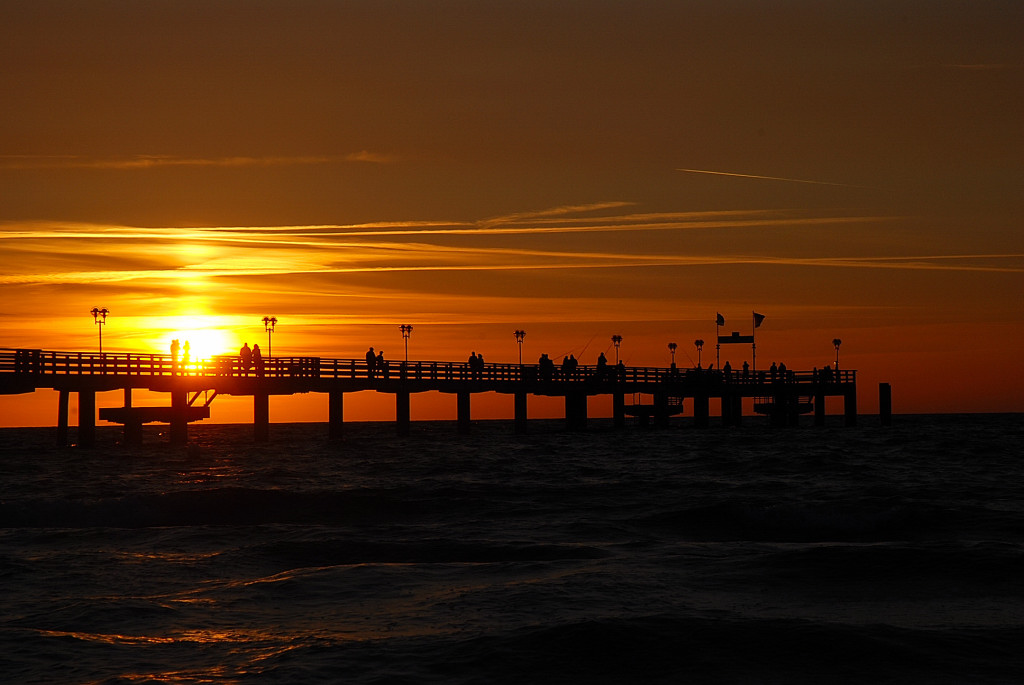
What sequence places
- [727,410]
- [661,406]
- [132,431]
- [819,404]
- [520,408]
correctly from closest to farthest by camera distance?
[132,431] → [520,408] → [661,406] → [727,410] → [819,404]

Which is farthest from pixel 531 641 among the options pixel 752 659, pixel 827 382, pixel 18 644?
pixel 827 382

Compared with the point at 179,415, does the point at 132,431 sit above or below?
below

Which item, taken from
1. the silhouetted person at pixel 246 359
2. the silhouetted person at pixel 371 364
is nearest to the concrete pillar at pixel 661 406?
the silhouetted person at pixel 371 364

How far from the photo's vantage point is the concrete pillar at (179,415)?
53.2 m

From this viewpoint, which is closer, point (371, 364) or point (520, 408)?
point (371, 364)

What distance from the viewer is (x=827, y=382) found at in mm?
83438

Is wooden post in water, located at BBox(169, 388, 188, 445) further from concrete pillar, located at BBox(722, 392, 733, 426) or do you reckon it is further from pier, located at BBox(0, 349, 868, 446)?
concrete pillar, located at BBox(722, 392, 733, 426)

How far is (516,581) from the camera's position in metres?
16.3

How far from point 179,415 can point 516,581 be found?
40354 mm

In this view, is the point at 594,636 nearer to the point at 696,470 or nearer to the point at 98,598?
the point at 98,598

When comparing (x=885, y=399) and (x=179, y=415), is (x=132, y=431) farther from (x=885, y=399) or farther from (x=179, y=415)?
(x=885, y=399)

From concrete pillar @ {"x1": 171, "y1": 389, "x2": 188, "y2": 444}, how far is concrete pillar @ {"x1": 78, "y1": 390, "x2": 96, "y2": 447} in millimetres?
3466

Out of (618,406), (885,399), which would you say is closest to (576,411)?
(618,406)

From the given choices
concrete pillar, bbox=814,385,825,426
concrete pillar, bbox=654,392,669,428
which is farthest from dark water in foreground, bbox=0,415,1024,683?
concrete pillar, bbox=814,385,825,426
